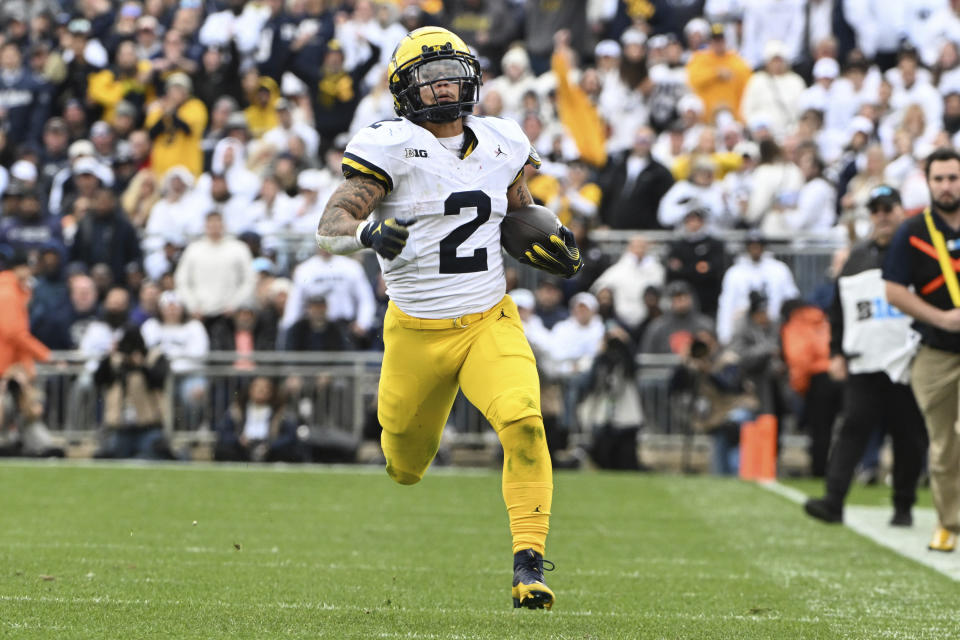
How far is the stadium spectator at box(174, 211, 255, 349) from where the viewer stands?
589 inches

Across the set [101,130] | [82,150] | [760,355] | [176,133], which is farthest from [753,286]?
[101,130]

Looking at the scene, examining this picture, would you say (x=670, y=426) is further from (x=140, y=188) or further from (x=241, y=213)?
(x=140, y=188)

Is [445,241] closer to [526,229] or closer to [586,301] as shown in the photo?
[526,229]

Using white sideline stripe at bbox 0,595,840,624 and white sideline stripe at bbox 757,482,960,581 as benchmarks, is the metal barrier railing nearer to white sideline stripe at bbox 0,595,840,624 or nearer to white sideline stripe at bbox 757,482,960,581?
white sideline stripe at bbox 757,482,960,581

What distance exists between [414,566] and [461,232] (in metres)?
1.83

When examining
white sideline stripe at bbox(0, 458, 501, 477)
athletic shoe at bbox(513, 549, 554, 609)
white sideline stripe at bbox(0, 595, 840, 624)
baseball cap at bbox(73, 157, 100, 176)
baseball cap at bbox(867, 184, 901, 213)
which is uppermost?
baseball cap at bbox(73, 157, 100, 176)

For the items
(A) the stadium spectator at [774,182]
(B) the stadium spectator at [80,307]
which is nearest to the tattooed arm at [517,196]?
(A) the stadium spectator at [774,182]

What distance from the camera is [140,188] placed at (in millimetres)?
16609

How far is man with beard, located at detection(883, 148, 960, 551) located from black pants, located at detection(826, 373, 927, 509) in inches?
43.6

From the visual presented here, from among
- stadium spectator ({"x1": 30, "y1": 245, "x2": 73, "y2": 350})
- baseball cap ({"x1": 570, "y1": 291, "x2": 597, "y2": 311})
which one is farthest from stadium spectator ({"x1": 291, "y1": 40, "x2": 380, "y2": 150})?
baseball cap ({"x1": 570, "y1": 291, "x2": 597, "y2": 311})

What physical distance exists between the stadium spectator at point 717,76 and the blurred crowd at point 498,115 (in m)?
0.03

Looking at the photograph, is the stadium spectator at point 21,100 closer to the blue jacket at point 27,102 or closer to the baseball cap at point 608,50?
the blue jacket at point 27,102

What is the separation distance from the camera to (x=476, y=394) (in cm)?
576

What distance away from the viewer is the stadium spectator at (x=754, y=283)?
14.2 m
